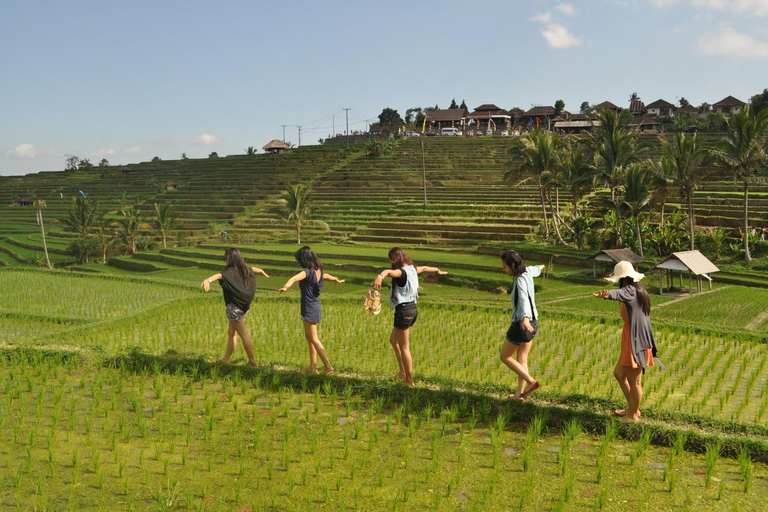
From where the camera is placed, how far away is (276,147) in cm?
6769

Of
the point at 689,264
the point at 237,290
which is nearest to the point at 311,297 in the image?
the point at 237,290

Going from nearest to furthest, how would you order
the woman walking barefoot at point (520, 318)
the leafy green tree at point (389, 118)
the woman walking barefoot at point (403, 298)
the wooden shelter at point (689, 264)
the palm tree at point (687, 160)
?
the woman walking barefoot at point (520, 318) → the woman walking barefoot at point (403, 298) → the wooden shelter at point (689, 264) → the palm tree at point (687, 160) → the leafy green tree at point (389, 118)

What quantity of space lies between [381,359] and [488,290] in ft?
38.2

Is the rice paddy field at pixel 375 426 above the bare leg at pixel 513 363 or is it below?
below

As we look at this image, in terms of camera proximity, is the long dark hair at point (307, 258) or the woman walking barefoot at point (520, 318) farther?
the long dark hair at point (307, 258)

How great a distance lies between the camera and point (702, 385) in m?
7.57

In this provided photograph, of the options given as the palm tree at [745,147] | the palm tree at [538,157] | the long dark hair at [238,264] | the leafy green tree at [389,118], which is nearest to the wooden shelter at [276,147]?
the leafy green tree at [389,118]

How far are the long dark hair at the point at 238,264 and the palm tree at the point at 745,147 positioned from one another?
18.0 m

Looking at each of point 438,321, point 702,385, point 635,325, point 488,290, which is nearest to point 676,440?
point 635,325

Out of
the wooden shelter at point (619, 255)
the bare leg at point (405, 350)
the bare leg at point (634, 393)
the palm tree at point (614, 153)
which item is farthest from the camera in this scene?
the palm tree at point (614, 153)

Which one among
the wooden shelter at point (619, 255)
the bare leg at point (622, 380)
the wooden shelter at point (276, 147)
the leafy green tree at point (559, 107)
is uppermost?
the leafy green tree at point (559, 107)

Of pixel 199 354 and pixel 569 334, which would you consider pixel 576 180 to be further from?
pixel 199 354

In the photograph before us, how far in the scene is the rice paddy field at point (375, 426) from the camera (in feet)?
15.0

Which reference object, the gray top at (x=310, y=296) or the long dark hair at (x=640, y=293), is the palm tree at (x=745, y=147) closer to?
the long dark hair at (x=640, y=293)
